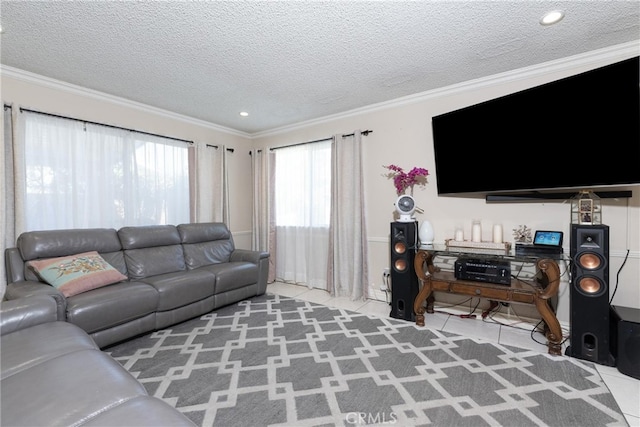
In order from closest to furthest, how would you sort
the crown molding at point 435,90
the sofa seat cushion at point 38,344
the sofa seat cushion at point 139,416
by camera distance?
the sofa seat cushion at point 139,416 < the sofa seat cushion at point 38,344 < the crown molding at point 435,90

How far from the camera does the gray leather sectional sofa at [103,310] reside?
0.99m

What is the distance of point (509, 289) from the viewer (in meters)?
2.34

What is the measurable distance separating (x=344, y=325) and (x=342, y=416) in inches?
48.1

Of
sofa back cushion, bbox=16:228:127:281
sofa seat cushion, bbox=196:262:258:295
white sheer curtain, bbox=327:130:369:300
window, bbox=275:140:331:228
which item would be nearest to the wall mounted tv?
white sheer curtain, bbox=327:130:369:300

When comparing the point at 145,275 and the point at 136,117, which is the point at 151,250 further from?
the point at 136,117

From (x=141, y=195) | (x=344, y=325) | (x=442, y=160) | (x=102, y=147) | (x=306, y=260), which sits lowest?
(x=344, y=325)

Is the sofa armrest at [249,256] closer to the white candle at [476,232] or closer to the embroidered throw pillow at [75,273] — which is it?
the embroidered throw pillow at [75,273]

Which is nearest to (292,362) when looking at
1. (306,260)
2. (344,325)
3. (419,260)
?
(344,325)

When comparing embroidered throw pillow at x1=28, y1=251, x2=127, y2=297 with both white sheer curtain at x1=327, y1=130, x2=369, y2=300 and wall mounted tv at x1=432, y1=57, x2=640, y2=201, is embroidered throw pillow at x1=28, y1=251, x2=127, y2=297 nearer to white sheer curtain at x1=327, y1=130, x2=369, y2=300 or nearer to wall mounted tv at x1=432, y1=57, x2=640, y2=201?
white sheer curtain at x1=327, y1=130, x2=369, y2=300

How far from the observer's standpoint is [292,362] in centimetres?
208

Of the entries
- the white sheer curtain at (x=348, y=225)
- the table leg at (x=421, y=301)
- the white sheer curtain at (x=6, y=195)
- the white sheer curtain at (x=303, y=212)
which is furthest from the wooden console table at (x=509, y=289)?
the white sheer curtain at (x=6, y=195)

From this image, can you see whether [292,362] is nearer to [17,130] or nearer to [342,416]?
[342,416]

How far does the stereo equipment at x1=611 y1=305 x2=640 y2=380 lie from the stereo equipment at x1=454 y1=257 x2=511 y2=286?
26.4 inches

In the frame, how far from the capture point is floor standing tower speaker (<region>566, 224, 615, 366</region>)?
1.98 metres
